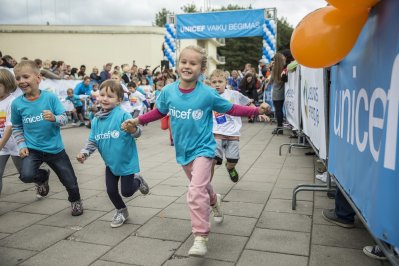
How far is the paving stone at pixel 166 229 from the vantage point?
3.55 metres

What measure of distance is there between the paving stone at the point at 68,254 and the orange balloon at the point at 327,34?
7.64 feet

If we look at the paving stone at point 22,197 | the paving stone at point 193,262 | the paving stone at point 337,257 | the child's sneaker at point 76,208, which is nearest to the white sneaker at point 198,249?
the paving stone at point 193,262

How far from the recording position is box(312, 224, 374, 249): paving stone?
3.27 meters

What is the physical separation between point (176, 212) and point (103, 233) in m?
0.88

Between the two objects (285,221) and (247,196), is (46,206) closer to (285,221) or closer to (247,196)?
(247,196)

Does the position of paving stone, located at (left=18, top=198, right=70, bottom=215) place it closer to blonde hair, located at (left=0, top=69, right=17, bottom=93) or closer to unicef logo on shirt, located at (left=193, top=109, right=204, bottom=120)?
blonde hair, located at (left=0, top=69, right=17, bottom=93)

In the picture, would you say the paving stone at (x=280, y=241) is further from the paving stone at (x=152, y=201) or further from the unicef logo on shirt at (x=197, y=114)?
the paving stone at (x=152, y=201)

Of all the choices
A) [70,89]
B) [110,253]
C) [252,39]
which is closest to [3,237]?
[110,253]

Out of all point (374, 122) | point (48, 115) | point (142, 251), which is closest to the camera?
point (374, 122)

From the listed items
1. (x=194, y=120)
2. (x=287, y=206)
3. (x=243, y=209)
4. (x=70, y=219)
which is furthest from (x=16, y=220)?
(x=287, y=206)

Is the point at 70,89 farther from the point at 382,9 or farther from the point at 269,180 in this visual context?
the point at 382,9

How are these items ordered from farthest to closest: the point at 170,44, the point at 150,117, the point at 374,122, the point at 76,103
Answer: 1. the point at 170,44
2. the point at 76,103
3. the point at 150,117
4. the point at 374,122

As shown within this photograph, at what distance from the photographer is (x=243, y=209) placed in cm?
428

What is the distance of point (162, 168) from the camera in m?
6.59
